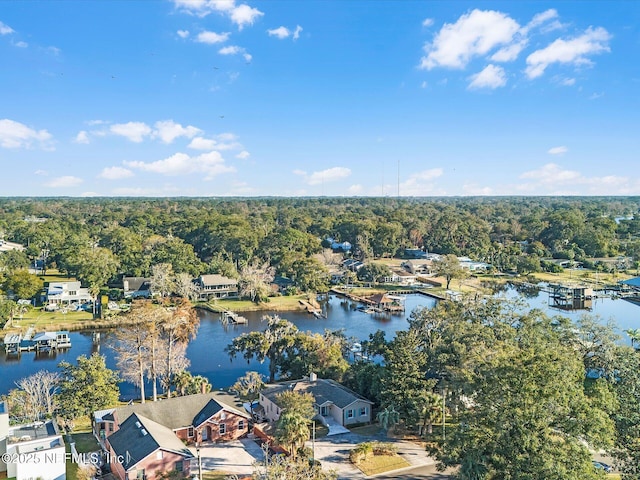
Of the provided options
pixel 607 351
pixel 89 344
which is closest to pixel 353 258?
pixel 89 344

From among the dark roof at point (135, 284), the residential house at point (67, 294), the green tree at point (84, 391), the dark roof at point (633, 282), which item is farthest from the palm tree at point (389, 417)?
the dark roof at point (633, 282)

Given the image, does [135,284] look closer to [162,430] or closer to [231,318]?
[231,318]

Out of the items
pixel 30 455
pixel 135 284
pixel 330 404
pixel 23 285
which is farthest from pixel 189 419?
pixel 135 284

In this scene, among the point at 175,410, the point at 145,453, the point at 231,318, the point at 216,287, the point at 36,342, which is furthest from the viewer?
the point at 216,287

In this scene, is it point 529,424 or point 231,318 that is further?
point 231,318

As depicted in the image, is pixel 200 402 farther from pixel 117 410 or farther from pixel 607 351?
pixel 607 351

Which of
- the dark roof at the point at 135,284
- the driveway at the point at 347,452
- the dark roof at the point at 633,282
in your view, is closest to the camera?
the driveway at the point at 347,452

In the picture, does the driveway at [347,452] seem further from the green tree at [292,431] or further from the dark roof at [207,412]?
the dark roof at [207,412]
